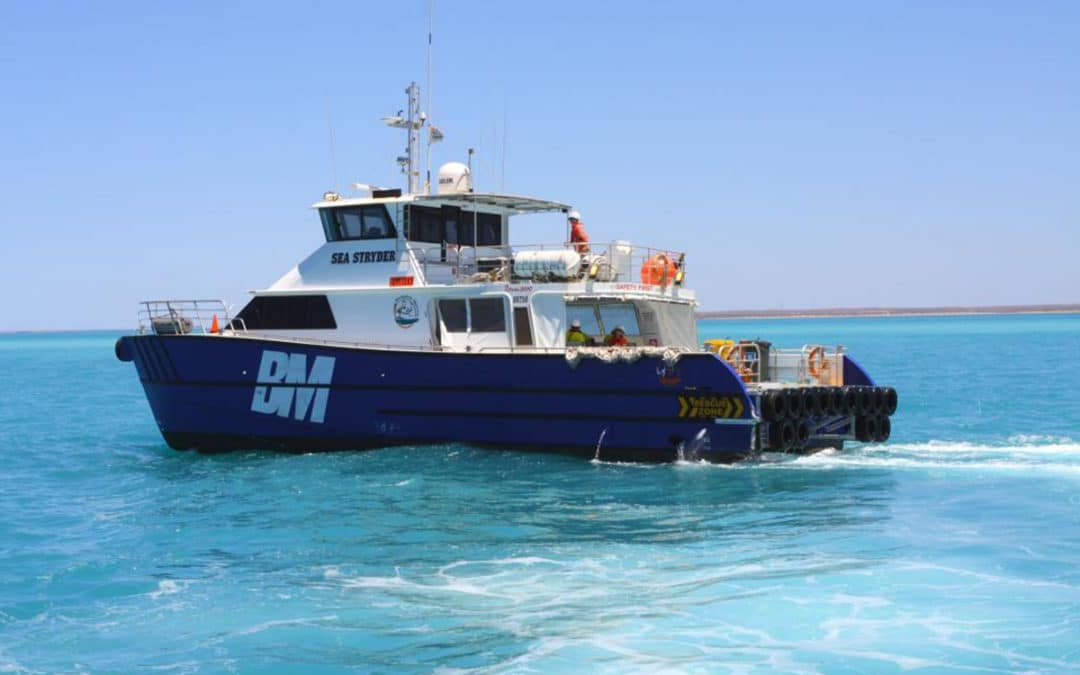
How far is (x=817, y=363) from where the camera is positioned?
61.9 ft

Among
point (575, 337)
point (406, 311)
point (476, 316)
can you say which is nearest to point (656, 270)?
point (575, 337)

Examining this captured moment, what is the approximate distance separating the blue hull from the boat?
0.09 ft

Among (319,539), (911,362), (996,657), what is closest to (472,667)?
(996,657)

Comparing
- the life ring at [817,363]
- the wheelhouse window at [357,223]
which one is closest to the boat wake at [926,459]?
the life ring at [817,363]

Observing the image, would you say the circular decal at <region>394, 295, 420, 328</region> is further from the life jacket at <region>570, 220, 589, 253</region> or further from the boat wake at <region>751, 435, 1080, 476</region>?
the boat wake at <region>751, 435, 1080, 476</region>

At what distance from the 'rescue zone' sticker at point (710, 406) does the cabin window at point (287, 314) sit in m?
5.98

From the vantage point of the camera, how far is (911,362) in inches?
2238

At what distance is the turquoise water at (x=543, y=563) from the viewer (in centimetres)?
878

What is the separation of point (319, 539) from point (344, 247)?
754cm

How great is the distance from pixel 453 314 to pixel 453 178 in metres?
2.33

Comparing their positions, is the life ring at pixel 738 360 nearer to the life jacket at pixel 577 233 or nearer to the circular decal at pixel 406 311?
the life jacket at pixel 577 233

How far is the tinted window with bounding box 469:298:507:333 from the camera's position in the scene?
18.1 metres

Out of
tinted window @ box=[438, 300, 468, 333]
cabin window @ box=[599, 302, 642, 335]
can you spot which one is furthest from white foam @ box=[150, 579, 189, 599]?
cabin window @ box=[599, 302, 642, 335]

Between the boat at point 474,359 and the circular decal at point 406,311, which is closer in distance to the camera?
the boat at point 474,359
